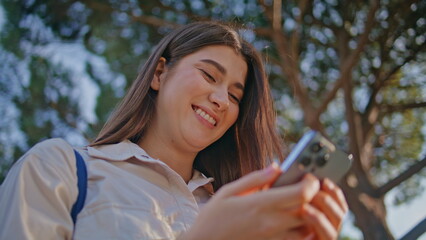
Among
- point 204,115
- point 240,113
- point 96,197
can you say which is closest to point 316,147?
point 96,197

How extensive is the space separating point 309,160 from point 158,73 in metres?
0.77

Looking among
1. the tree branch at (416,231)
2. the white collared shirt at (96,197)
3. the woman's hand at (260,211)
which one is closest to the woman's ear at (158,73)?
the white collared shirt at (96,197)

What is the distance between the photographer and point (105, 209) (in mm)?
946

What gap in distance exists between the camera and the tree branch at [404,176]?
3.28 metres

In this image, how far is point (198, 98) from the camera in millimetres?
1265

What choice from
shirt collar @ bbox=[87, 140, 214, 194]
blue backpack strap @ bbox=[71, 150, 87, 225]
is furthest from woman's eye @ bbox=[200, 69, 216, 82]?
blue backpack strap @ bbox=[71, 150, 87, 225]

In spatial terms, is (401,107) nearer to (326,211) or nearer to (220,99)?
(220,99)

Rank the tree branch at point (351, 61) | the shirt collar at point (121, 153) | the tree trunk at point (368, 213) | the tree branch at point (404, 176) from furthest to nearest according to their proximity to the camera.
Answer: the tree branch at point (351, 61) → the tree trunk at point (368, 213) → the tree branch at point (404, 176) → the shirt collar at point (121, 153)

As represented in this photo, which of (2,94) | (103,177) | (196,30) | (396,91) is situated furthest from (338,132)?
(103,177)

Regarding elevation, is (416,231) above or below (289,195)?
below

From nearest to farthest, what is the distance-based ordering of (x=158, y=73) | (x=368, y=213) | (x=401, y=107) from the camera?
(x=158, y=73), (x=368, y=213), (x=401, y=107)

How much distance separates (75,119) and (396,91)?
272cm

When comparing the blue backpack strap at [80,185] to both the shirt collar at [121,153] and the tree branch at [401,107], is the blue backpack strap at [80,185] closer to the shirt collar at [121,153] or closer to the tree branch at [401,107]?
the shirt collar at [121,153]

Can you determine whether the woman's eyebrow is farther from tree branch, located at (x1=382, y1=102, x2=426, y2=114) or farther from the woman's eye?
tree branch, located at (x1=382, y1=102, x2=426, y2=114)
